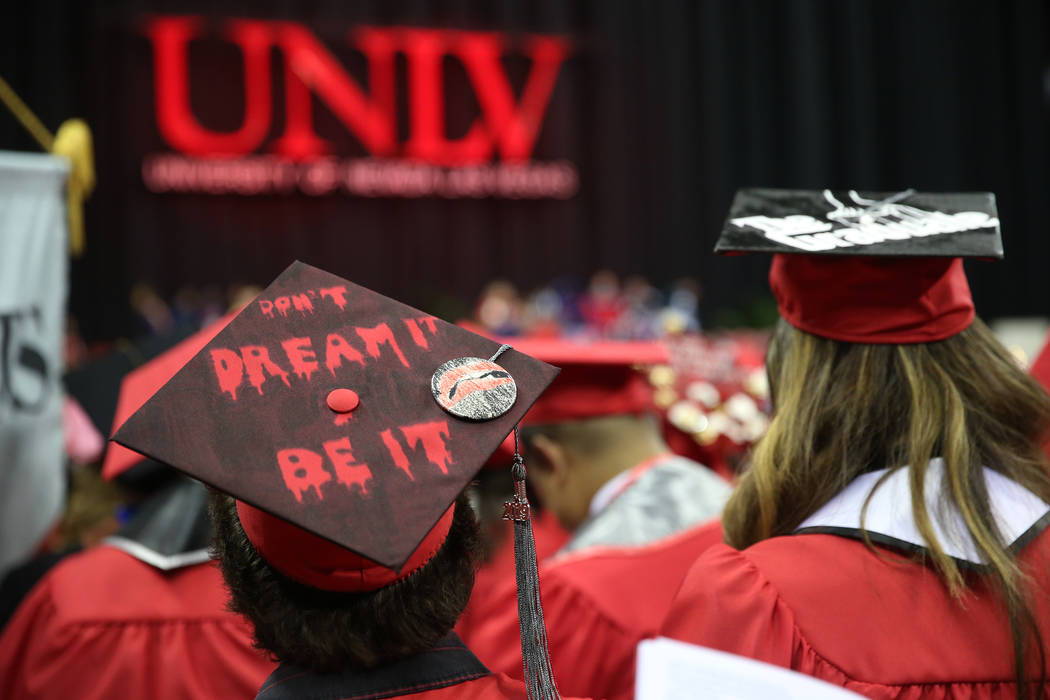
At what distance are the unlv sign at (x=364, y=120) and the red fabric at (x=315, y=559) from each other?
811 cm

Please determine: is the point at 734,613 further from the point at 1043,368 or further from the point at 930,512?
the point at 1043,368

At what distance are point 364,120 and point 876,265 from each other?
8147 mm

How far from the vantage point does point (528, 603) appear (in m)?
0.91

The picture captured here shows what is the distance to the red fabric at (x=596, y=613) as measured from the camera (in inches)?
55.8

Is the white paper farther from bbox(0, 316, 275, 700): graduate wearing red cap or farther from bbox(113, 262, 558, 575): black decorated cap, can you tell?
bbox(0, 316, 275, 700): graduate wearing red cap

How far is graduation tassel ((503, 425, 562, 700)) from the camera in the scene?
34.1 inches

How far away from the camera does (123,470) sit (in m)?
1.57

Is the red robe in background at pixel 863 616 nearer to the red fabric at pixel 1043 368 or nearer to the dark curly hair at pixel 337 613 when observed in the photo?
the dark curly hair at pixel 337 613

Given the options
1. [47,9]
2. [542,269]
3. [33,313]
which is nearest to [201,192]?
[47,9]

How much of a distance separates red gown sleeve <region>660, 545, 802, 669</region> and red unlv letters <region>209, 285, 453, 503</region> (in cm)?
33

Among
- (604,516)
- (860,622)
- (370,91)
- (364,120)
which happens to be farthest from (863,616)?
(370,91)

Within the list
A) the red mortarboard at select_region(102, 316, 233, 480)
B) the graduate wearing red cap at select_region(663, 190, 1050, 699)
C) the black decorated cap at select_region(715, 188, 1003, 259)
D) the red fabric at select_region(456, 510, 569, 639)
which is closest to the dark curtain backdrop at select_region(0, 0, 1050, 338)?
the red fabric at select_region(456, 510, 569, 639)

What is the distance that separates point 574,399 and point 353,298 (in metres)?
0.95

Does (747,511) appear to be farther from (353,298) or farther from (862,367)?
(353,298)
